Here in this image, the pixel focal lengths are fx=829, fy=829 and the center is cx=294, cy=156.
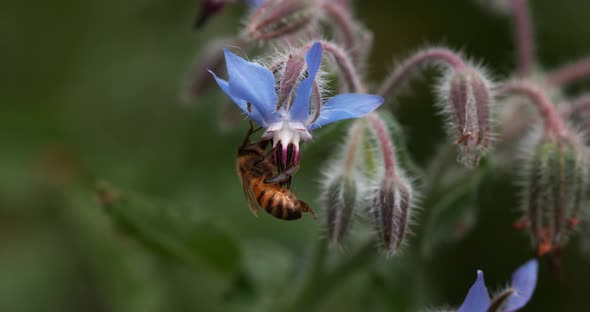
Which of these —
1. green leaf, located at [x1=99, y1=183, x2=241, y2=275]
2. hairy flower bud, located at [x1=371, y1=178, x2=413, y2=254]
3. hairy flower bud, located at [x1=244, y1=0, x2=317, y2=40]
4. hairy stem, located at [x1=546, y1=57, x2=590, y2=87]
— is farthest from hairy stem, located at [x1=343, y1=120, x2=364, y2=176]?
hairy stem, located at [x1=546, y1=57, x2=590, y2=87]

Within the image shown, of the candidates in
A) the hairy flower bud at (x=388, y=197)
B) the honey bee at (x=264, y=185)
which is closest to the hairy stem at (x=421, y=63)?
the hairy flower bud at (x=388, y=197)

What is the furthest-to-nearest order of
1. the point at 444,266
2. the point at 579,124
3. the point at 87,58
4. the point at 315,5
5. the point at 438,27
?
the point at 438,27 < the point at 87,58 < the point at 444,266 < the point at 579,124 < the point at 315,5

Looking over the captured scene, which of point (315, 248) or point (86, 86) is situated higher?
point (86, 86)

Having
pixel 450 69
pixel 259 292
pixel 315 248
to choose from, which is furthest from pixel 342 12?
pixel 259 292

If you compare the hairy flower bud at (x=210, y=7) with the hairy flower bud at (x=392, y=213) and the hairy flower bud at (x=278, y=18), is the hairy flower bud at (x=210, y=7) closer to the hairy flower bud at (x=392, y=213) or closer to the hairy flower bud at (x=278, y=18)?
the hairy flower bud at (x=278, y=18)

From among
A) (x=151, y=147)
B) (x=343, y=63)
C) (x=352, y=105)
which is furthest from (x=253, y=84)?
(x=151, y=147)

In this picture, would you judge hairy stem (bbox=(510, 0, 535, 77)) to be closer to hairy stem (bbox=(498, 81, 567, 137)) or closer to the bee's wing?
hairy stem (bbox=(498, 81, 567, 137))

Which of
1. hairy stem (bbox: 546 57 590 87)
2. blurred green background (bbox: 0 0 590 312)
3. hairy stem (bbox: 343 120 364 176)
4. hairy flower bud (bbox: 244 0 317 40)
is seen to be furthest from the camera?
blurred green background (bbox: 0 0 590 312)

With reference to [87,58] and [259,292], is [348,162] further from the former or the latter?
[87,58]
